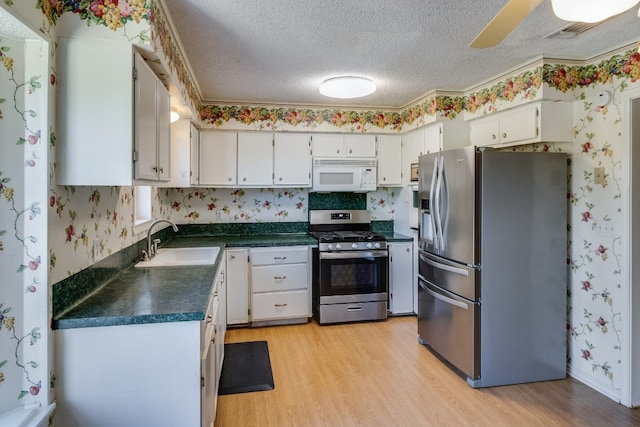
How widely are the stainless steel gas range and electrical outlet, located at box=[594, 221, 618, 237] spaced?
183 centimetres

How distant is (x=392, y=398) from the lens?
2.48m

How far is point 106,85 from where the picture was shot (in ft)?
5.05

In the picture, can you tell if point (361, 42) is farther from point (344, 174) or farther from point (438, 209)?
point (344, 174)

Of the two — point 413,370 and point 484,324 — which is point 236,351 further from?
point 484,324

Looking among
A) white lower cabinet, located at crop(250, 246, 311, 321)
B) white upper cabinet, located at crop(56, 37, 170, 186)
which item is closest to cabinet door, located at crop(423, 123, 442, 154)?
white lower cabinet, located at crop(250, 246, 311, 321)

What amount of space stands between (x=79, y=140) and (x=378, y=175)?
3.20 m

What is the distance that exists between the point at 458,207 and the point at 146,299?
211cm

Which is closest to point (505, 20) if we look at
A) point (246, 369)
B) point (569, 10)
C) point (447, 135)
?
point (569, 10)

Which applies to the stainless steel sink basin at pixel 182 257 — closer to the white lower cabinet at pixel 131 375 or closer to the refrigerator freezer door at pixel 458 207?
the white lower cabinet at pixel 131 375

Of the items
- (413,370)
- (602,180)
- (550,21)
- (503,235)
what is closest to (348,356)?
(413,370)

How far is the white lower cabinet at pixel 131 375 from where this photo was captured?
147 cm

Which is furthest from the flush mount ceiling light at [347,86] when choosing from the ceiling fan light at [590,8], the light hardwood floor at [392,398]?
the light hardwood floor at [392,398]

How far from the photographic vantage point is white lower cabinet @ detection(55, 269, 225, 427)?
4.83 ft

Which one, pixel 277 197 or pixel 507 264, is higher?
pixel 277 197
